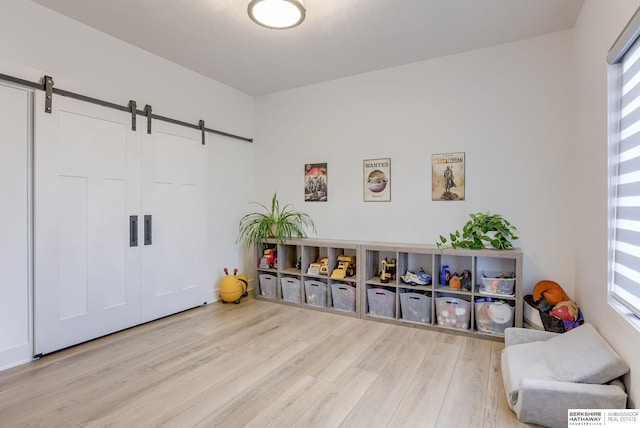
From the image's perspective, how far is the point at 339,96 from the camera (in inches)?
160

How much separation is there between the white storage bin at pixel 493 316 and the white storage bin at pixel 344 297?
1.24 m

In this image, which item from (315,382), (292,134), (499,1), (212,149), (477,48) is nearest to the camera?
(315,382)

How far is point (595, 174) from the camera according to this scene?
7.43 feet

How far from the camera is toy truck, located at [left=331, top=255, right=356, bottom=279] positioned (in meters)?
3.69

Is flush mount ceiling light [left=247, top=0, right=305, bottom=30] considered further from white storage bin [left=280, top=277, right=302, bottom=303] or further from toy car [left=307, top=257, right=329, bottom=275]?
white storage bin [left=280, top=277, right=302, bottom=303]

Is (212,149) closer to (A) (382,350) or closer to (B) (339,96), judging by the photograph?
(B) (339,96)

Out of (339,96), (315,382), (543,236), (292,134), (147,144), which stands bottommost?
(315,382)

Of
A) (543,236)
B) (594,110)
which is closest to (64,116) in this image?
(594,110)

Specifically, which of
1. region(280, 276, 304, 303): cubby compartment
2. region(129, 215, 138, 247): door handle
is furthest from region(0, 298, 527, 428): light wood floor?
region(129, 215, 138, 247): door handle

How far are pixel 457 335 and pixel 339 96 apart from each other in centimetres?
299

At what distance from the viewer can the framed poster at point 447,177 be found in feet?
11.1

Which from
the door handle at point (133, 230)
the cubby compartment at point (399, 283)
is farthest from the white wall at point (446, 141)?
the door handle at point (133, 230)

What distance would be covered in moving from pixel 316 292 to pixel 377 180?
1501 mm

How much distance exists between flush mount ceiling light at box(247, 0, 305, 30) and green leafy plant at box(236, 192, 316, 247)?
7.37ft
